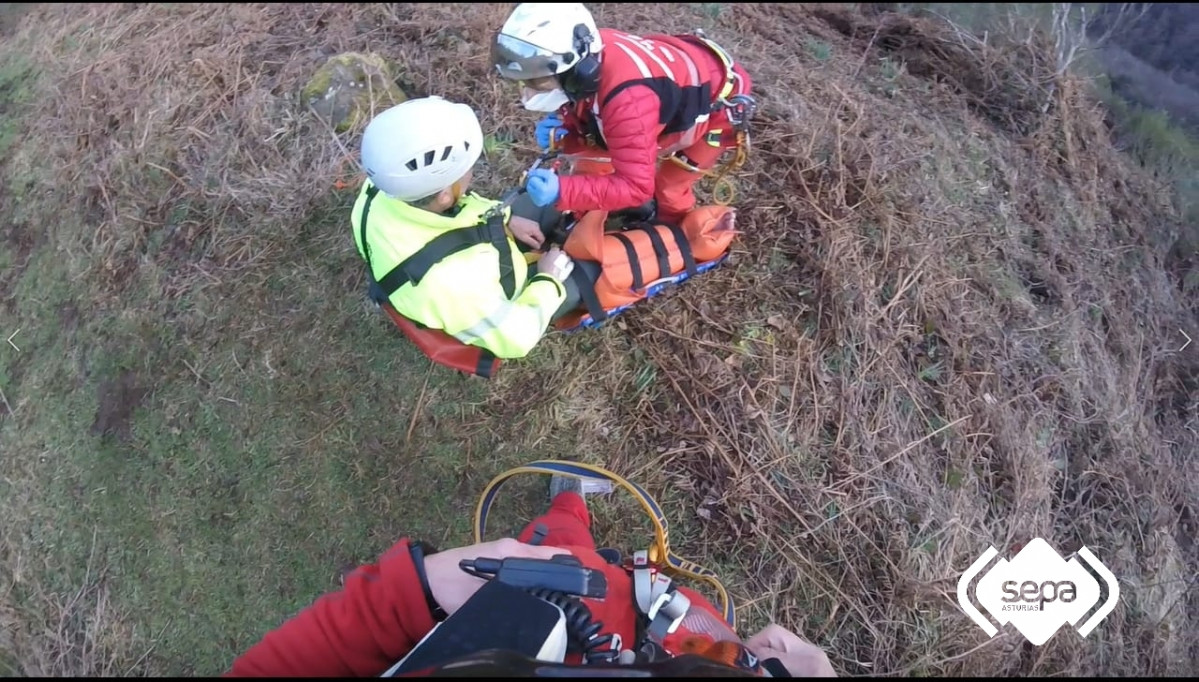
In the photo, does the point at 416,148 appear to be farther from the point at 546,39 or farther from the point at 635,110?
the point at 635,110

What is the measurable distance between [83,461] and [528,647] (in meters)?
3.11

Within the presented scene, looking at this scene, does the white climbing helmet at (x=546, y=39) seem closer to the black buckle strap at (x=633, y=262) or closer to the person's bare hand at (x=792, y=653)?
the black buckle strap at (x=633, y=262)

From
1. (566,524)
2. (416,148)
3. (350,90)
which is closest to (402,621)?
(566,524)

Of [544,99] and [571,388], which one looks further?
[571,388]

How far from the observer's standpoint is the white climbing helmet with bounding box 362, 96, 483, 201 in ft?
7.20

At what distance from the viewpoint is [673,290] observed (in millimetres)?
3525

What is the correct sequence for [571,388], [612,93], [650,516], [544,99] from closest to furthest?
1. [612,93]
2. [544,99]
3. [650,516]
4. [571,388]

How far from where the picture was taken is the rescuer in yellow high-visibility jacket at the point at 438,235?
7.29 feet

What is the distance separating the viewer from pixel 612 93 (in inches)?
101

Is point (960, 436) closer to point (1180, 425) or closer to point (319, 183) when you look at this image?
point (1180, 425)

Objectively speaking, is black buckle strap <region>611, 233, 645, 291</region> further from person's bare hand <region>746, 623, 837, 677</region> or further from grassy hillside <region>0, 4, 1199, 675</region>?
person's bare hand <region>746, 623, 837, 677</region>

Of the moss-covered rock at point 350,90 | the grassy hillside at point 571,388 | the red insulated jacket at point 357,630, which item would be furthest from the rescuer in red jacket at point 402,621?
the moss-covered rock at point 350,90

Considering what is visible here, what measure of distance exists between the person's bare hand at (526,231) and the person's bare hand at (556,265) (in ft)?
0.51

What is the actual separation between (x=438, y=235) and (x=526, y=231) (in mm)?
745
